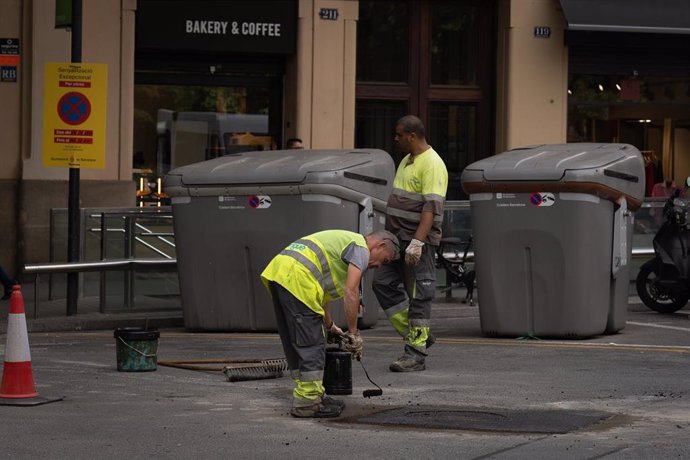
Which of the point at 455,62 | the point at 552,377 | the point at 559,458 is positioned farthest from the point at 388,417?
the point at 455,62

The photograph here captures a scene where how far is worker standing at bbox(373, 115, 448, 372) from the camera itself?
1103 centimetres

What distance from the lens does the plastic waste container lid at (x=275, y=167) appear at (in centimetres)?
1355

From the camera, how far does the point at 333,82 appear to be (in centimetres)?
2025

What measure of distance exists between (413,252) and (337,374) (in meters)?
1.57

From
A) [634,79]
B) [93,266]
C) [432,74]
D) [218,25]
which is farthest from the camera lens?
[634,79]

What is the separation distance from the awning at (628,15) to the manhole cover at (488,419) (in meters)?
11.8

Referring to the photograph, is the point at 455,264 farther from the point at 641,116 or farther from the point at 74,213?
the point at 641,116

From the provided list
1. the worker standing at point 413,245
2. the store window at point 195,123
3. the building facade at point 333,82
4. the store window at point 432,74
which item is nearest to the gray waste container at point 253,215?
the worker standing at point 413,245

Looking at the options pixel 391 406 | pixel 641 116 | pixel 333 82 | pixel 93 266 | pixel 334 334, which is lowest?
pixel 391 406

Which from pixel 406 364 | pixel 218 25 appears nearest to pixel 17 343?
pixel 406 364

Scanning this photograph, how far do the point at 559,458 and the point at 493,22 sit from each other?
14328 millimetres

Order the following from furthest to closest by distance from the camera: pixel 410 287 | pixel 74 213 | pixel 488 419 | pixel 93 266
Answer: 1. pixel 93 266
2. pixel 74 213
3. pixel 410 287
4. pixel 488 419

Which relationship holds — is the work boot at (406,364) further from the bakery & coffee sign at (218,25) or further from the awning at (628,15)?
the awning at (628,15)

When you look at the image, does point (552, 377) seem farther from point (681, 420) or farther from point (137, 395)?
point (137, 395)
